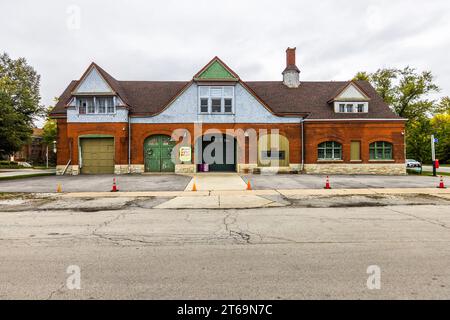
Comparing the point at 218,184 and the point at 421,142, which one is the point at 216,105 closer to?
the point at 218,184

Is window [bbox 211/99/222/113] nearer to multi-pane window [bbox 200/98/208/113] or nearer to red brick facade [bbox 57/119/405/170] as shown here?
multi-pane window [bbox 200/98/208/113]

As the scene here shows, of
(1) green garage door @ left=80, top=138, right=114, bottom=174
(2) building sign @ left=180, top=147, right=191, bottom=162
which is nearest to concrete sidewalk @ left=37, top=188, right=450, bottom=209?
(2) building sign @ left=180, top=147, right=191, bottom=162

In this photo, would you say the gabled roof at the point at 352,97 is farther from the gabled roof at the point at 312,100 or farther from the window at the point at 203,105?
the window at the point at 203,105

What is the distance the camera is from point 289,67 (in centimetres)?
3203

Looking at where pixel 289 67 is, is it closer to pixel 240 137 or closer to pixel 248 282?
pixel 240 137

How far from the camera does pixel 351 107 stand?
2798 cm

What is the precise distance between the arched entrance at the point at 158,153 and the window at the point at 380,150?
740 inches

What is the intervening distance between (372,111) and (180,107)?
61.5 ft

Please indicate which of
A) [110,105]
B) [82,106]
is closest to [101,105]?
[110,105]

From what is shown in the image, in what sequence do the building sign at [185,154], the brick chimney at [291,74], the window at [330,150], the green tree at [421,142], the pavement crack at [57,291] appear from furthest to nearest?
1. the brick chimney at [291,74]
2. the green tree at [421,142]
3. the window at [330,150]
4. the building sign at [185,154]
5. the pavement crack at [57,291]

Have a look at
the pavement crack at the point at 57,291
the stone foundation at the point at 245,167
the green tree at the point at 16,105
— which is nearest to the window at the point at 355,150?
the stone foundation at the point at 245,167

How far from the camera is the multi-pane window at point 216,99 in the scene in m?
26.3
